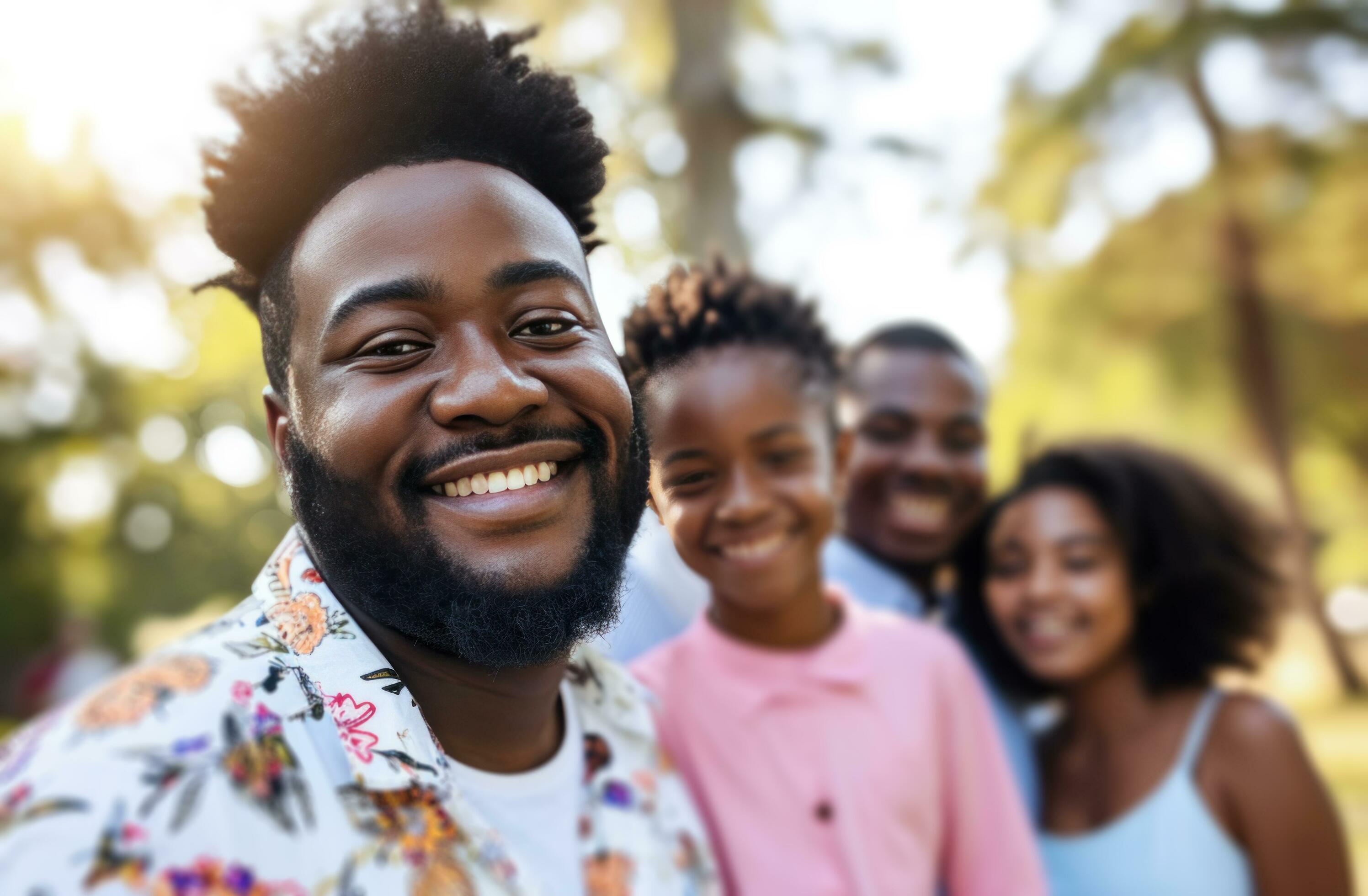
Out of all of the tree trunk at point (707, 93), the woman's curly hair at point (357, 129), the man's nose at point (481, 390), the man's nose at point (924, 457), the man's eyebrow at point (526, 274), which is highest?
the tree trunk at point (707, 93)

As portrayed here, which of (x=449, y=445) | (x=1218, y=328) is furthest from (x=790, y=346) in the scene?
(x=1218, y=328)

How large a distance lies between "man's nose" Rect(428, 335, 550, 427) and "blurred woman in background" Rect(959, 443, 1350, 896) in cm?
245

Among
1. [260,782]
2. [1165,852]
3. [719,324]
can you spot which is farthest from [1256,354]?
[260,782]

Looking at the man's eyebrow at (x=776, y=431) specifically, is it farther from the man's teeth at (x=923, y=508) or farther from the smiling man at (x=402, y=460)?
the man's teeth at (x=923, y=508)

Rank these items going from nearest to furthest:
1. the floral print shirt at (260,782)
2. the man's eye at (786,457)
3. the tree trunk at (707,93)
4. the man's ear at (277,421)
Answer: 1. the floral print shirt at (260,782)
2. the man's ear at (277,421)
3. the man's eye at (786,457)
4. the tree trunk at (707,93)

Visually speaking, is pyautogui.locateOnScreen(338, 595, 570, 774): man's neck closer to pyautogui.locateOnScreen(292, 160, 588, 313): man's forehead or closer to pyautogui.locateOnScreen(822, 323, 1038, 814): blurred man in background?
pyautogui.locateOnScreen(292, 160, 588, 313): man's forehead

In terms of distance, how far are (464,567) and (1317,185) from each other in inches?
558

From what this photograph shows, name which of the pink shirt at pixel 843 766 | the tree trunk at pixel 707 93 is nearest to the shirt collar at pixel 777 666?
the pink shirt at pixel 843 766

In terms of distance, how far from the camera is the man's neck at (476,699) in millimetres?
1626

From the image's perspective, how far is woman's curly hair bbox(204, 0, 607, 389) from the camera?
1.54 meters

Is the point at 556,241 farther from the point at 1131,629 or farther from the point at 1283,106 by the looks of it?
the point at 1283,106

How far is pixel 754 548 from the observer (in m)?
2.05

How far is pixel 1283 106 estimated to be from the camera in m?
12.6

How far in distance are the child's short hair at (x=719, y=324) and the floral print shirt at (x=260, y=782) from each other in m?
0.65
